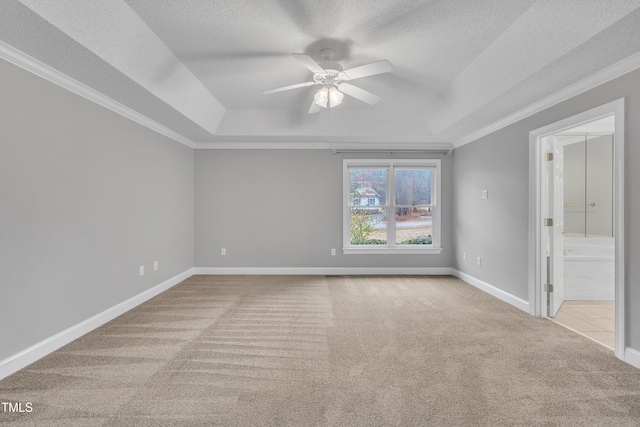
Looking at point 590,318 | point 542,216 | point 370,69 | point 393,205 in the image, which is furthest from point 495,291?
point 370,69

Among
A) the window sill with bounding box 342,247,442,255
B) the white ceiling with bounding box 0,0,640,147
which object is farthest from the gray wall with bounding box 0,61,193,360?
the window sill with bounding box 342,247,442,255

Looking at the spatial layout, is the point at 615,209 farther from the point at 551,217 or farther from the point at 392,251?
the point at 392,251

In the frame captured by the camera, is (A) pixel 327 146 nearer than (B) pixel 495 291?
No

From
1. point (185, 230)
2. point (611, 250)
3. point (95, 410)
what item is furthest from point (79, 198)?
point (611, 250)

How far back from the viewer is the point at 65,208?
2721mm

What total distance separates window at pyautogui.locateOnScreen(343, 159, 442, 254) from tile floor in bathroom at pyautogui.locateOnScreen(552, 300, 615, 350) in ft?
7.12

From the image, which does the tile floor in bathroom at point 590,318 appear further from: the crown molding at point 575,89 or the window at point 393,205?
the crown molding at point 575,89

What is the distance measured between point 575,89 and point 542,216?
133 centimetres

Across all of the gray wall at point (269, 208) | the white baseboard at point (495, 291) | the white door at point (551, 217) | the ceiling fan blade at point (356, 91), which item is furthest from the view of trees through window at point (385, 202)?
the ceiling fan blade at point (356, 91)

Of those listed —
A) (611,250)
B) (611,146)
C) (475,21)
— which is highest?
(475,21)

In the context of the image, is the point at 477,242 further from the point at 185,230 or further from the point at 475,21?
the point at 185,230

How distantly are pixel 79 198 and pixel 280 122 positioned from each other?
2786 millimetres

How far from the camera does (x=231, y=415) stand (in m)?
1.78

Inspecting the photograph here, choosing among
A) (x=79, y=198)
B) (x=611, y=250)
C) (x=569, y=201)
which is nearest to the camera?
(x=79, y=198)
